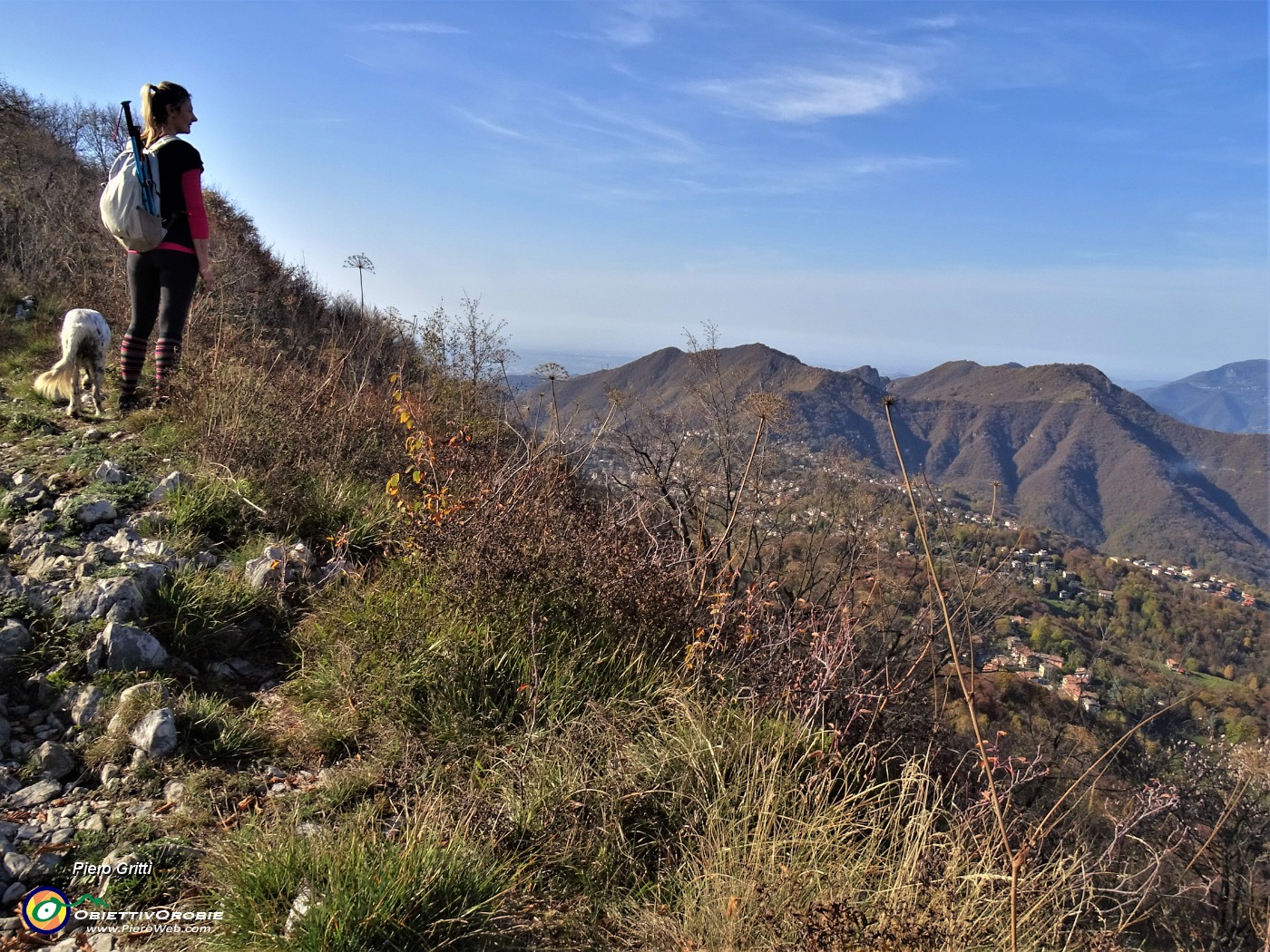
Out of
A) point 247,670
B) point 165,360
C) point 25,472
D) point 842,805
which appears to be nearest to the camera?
point 842,805

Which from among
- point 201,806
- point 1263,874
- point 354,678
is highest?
point 354,678

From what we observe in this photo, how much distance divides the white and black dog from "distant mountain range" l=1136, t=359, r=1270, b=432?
76.5m

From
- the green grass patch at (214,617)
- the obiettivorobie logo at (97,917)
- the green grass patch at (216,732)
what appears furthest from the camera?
the green grass patch at (214,617)

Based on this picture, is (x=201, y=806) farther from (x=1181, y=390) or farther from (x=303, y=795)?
(x=1181, y=390)

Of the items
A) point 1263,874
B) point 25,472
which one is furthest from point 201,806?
point 1263,874

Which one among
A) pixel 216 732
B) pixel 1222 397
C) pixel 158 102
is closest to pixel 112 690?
pixel 216 732

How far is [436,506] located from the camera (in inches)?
127

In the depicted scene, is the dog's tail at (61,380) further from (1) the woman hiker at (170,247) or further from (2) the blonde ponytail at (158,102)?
(2) the blonde ponytail at (158,102)

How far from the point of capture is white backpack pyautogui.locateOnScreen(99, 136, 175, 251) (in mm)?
4051

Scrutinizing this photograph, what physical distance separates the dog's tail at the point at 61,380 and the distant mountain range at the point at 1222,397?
252 ft

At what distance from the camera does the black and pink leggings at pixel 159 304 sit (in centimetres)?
429

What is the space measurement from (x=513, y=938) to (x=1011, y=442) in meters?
33.2
